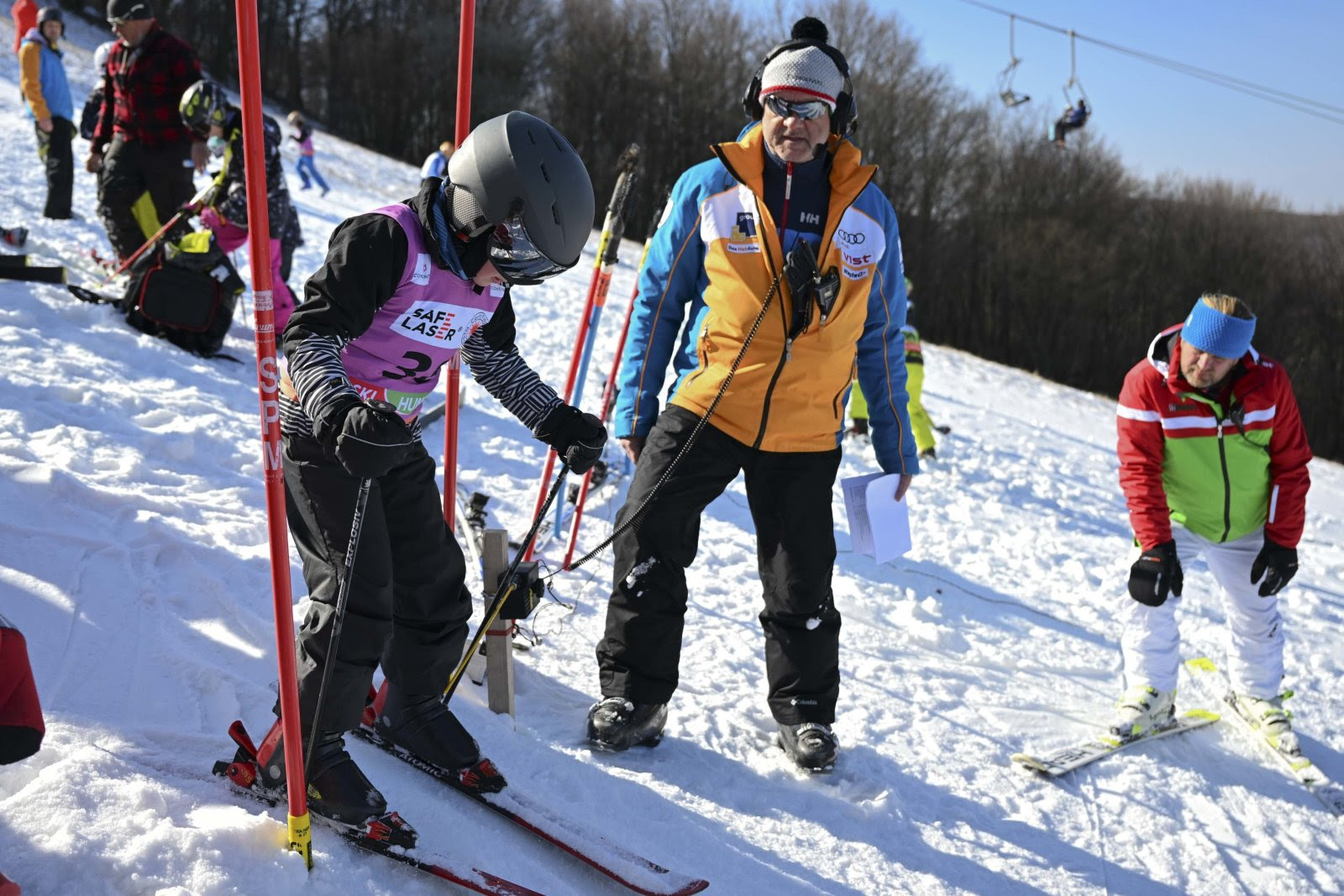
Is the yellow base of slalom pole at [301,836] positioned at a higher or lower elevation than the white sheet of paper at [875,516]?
lower

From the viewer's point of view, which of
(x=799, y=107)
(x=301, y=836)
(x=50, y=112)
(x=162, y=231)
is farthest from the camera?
(x=50, y=112)

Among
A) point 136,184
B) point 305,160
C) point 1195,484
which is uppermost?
point 305,160

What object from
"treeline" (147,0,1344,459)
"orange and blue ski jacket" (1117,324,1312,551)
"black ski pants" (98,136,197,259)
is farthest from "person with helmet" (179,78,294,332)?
"treeline" (147,0,1344,459)

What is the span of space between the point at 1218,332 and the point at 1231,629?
1447 millimetres

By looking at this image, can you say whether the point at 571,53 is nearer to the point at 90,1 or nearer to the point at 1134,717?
the point at 90,1

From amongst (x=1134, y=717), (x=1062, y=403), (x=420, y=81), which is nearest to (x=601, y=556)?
(x=1134, y=717)

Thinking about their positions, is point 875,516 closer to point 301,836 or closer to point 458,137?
point 458,137

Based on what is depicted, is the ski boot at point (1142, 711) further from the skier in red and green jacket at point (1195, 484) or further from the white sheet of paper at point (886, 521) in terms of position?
the white sheet of paper at point (886, 521)

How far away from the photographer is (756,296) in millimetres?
3258

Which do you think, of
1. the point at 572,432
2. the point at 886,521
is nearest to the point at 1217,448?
the point at 886,521

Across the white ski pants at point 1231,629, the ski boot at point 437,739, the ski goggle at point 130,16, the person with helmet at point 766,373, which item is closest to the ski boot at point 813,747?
the person with helmet at point 766,373

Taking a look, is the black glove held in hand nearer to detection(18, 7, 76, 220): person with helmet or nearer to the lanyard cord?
the lanyard cord

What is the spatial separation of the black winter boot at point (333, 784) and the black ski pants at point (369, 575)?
0.25 feet

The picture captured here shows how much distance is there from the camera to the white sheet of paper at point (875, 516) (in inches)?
144
